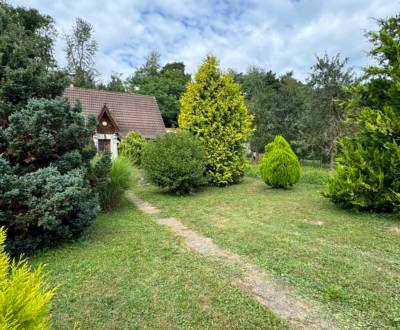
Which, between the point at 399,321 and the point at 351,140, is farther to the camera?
the point at 351,140

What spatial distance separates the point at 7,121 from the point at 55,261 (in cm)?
239

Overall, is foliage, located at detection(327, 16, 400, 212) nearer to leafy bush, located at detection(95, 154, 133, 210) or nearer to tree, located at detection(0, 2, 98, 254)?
leafy bush, located at detection(95, 154, 133, 210)

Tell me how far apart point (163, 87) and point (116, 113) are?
40.2ft

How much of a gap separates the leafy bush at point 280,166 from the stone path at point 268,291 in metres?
4.66

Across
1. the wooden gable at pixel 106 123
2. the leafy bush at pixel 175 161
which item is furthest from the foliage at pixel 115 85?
the leafy bush at pixel 175 161

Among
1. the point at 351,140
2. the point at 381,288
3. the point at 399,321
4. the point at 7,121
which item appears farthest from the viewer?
the point at 351,140

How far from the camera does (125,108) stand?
18.9m

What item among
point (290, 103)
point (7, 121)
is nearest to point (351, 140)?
point (7, 121)

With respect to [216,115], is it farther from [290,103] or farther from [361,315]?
[290,103]

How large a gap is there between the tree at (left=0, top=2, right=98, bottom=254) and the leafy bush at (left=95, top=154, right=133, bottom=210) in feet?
5.37

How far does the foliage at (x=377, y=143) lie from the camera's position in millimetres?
4923

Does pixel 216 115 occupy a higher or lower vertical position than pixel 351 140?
higher

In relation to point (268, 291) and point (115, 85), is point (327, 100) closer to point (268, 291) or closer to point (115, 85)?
point (268, 291)

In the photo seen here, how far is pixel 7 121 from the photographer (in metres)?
3.99
